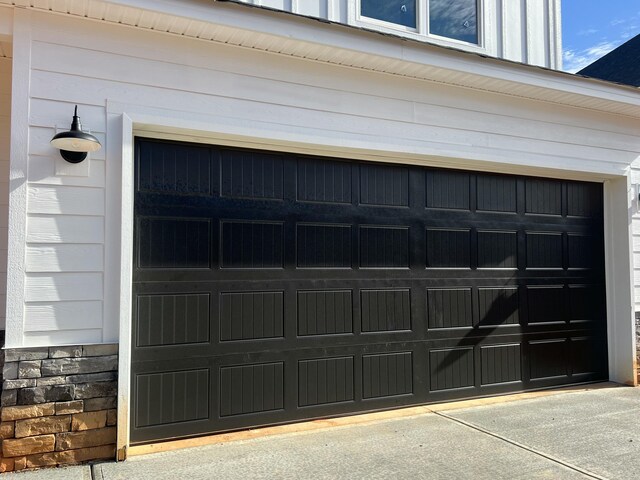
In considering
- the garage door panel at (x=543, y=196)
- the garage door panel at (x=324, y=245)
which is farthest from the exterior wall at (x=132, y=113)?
the garage door panel at (x=543, y=196)

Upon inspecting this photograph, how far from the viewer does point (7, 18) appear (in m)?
3.35

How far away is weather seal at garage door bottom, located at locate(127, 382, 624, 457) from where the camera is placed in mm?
3680

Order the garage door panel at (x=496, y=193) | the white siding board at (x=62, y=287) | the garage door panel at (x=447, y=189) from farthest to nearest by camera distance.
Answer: the garage door panel at (x=496, y=193), the garage door panel at (x=447, y=189), the white siding board at (x=62, y=287)

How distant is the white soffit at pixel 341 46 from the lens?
136 inches

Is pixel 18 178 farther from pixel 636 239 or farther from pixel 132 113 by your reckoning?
pixel 636 239

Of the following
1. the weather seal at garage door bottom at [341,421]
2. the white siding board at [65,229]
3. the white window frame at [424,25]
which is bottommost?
the weather seal at garage door bottom at [341,421]

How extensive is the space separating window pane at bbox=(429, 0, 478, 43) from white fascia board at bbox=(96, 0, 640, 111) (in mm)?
1129

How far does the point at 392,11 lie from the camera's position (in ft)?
17.0

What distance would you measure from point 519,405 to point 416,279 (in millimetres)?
1627

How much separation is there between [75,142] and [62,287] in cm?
102

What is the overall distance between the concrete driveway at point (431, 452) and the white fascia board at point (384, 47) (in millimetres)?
3197

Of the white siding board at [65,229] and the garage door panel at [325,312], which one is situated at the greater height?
the white siding board at [65,229]

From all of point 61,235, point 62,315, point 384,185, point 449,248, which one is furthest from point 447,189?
point 62,315

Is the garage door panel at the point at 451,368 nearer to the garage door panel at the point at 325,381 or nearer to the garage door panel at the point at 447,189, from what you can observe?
the garage door panel at the point at 325,381
